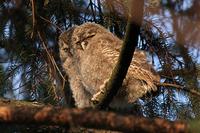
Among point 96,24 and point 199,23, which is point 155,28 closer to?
point 96,24

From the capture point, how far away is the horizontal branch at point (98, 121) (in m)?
1.19

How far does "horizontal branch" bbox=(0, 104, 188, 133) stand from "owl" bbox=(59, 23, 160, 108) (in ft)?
5.66

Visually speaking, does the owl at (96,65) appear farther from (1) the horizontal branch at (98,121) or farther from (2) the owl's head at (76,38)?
(1) the horizontal branch at (98,121)

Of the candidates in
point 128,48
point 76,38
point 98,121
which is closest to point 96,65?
point 76,38

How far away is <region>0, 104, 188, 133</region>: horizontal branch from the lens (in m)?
1.19

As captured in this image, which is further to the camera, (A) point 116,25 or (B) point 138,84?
(A) point 116,25

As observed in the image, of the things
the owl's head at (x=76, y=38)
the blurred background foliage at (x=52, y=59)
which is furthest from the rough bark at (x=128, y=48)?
the owl's head at (x=76, y=38)

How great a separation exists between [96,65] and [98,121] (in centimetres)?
208

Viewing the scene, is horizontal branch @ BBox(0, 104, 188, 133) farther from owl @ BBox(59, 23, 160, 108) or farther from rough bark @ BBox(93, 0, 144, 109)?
owl @ BBox(59, 23, 160, 108)

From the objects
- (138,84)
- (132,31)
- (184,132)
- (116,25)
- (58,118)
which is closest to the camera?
(184,132)

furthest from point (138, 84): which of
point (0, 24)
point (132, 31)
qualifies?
point (132, 31)

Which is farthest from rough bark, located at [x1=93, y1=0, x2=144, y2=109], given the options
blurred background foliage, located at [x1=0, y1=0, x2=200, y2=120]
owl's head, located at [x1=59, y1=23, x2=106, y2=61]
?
owl's head, located at [x1=59, y1=23, x2=106, y2=61]

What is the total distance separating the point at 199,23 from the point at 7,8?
1517 mm

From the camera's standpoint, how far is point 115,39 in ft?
11.0
